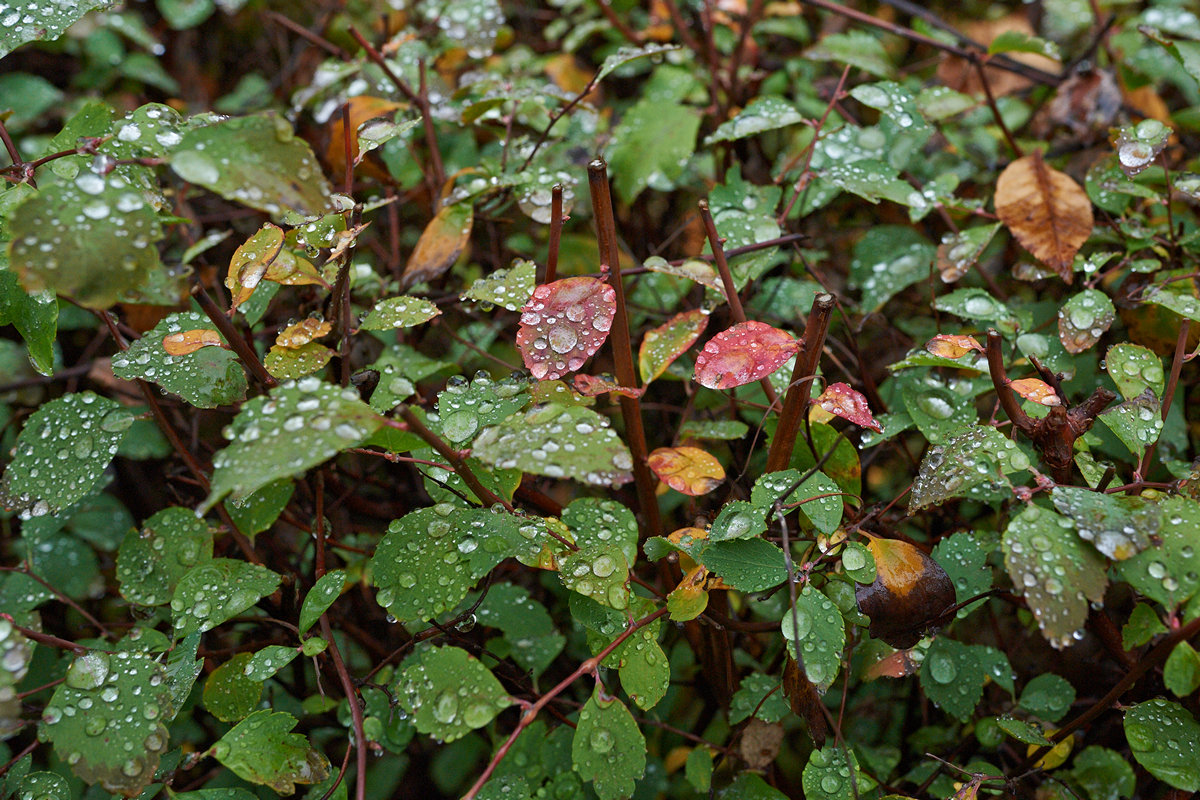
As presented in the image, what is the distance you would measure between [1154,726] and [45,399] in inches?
75.0

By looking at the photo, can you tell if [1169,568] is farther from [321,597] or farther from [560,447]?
[321,597]

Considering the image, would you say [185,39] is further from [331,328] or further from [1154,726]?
[1154,726]

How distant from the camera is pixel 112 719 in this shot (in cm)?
74

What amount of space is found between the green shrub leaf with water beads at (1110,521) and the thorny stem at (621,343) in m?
0.45

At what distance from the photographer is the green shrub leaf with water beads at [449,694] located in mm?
706

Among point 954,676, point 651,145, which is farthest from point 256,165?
point 954,676

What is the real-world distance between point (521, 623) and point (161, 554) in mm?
482

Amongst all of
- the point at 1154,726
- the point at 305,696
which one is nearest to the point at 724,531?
the point at 1154,726

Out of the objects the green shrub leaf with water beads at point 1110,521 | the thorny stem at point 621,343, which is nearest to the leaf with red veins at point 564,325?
the thorny stem at point 621,343

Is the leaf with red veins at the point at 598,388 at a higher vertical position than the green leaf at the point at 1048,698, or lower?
higher

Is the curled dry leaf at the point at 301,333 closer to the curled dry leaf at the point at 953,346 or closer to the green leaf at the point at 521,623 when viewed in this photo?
the green leaf at the point at 521,623

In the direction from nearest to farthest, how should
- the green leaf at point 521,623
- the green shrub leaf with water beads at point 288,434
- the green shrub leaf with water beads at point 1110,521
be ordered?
1. the green shrub leaf with water beads at point 288,434
2. the green shrub leaf with water beads at point 1110,521
3. the green leaf at point 521,623

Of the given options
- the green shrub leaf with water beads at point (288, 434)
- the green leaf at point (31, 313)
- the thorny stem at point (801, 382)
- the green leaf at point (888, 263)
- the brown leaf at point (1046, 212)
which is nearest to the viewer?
the green shrub leaf with water beads at point (288, 434)

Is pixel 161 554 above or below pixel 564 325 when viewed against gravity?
below
